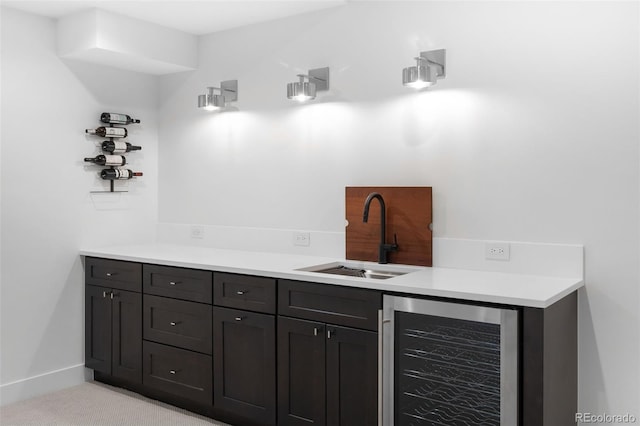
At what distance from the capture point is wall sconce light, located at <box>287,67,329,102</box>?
11.2 ft

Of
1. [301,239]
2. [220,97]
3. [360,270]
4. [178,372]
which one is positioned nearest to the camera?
[360,270]

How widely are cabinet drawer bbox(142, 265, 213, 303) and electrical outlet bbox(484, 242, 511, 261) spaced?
1.51 metres

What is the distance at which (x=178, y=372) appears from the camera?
3.41 meters

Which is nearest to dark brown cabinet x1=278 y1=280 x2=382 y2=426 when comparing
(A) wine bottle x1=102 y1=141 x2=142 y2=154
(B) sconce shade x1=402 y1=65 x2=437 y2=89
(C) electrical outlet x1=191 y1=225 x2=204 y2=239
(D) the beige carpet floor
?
(D) the beige carpet floor

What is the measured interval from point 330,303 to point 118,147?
2.21m

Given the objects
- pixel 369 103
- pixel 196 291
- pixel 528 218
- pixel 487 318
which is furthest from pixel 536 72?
pixel 196 291

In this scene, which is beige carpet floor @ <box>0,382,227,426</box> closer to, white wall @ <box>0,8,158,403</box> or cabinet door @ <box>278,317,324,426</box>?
white wall @ <box>0,8,158,403</box>

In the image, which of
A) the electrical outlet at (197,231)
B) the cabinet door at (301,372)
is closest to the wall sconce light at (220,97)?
the electrical outlet at (197,231)

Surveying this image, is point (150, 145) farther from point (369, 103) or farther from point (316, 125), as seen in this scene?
point (369, 103)

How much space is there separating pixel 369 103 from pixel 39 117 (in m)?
2.14

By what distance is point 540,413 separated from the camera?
221 centimetres

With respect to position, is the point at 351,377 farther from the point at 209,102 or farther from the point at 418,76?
the point at 209,102

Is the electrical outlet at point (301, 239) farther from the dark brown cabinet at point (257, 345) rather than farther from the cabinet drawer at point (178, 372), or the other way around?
the cabinet drawer at point (178, 372)

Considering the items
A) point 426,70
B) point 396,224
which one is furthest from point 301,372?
point 426,70
